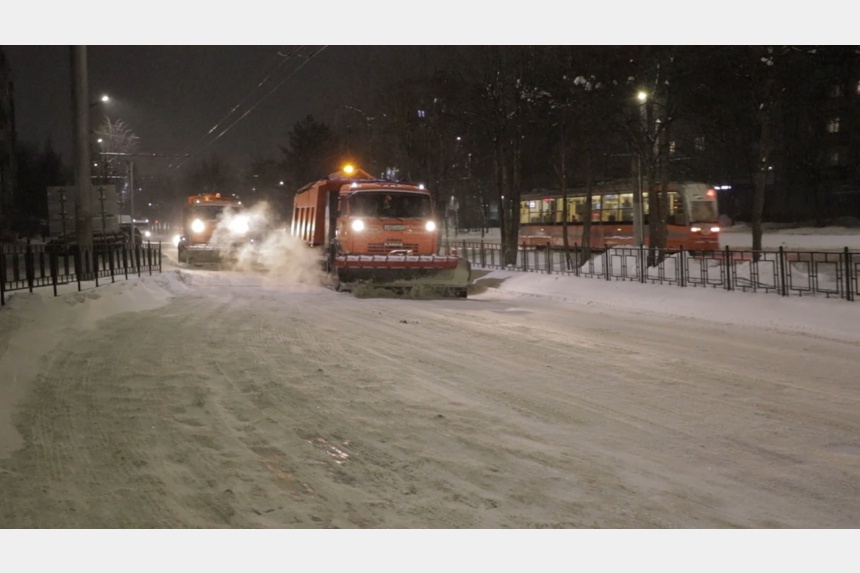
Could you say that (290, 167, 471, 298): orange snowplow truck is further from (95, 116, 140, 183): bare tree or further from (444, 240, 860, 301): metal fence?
(95, 116, 140, 183): bare tree

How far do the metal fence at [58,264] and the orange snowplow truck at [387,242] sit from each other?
5942 millimetres

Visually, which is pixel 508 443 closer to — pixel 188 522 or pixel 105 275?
pixel 188 522

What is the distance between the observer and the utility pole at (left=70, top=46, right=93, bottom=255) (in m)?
21.5

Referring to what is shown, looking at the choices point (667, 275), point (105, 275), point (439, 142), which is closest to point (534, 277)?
point (667, 275)

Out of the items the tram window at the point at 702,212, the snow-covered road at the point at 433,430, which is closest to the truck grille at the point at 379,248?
the snow-covered road at the point at 433,430

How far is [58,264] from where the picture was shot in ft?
69.7

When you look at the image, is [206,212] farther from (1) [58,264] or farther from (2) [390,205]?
(1) [58,264]

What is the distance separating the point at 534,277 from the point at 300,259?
9.11 metres

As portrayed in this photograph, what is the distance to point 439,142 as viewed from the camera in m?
41.8

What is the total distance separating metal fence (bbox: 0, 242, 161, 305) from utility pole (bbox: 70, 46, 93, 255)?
2.19 ft

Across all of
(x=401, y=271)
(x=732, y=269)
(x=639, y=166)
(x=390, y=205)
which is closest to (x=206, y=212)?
(x=390, y=205)

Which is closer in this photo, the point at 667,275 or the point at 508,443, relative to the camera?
the point at 508,443

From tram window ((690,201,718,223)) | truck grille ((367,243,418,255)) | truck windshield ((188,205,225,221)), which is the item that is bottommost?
truck grille ((367,243,418,255))

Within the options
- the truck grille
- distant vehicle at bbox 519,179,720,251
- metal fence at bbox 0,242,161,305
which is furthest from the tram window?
metal fence at bbox 0,242,161,305
